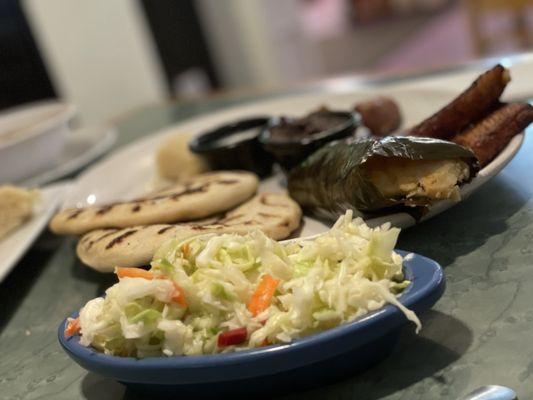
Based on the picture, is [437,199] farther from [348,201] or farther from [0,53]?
[0,53]

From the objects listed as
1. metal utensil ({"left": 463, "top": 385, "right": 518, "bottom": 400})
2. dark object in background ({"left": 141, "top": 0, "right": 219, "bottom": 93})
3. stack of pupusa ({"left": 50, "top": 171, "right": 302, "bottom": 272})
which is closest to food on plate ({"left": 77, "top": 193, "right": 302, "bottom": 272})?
stack of pupusa ({"left": 50, "top": 171, "right": 302, "bottom": 272})

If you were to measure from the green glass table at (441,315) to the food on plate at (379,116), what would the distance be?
1.66 feet

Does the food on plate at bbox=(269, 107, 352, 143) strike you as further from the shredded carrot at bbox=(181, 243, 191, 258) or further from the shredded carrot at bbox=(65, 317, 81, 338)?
the shredded carrot at bbox=(65, 317, 81, 338)

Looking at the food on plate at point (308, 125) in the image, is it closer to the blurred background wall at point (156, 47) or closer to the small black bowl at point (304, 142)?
the small black bowl at point (304, 142)

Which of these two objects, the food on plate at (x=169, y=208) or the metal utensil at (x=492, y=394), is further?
the food on plate at (x=169, y=208)

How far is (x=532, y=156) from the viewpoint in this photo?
1.86m

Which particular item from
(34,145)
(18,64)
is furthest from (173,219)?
(18,64)

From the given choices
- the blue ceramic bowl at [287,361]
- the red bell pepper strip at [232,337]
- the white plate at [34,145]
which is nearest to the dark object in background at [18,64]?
the white plate at [34,145]

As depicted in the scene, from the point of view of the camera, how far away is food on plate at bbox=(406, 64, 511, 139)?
1.68m

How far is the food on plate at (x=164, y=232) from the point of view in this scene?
1544 mm

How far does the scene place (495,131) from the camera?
1.62 metres

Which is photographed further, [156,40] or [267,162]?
[156,40]

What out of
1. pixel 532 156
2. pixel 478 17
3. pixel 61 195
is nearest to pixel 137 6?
pixel 478 17

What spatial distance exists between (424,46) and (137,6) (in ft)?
16.3
